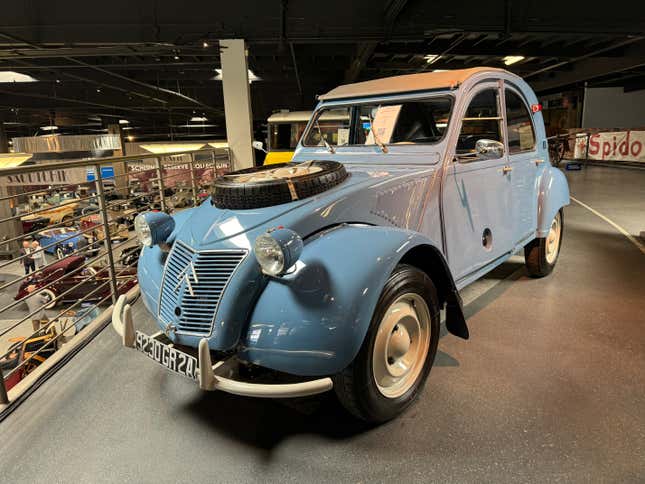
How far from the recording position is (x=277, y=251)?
165cm

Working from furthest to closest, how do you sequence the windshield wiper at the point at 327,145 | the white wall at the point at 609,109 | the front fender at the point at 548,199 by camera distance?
the white wall at the point at 609,109, the front fender at the point at 548,199, the windshield wiper at the point at 327,145

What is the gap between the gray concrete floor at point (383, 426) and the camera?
1760 millimetres

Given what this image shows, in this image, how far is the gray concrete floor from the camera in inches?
69.3

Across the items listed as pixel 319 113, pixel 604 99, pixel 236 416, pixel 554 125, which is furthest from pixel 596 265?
pixel 554 125

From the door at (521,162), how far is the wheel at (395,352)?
5.26 feet

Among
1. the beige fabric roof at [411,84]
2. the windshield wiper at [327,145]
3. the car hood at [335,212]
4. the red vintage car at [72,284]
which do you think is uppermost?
the beige fabric roof at [411,84]

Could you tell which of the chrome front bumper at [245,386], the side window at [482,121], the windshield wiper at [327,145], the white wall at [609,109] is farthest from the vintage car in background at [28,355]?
the white wall at [609,109]

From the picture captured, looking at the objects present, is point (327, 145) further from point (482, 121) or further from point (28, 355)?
point (28, 355)

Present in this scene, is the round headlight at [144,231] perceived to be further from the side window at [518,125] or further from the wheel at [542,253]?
the wheel at [542,253]

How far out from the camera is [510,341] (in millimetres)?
2754

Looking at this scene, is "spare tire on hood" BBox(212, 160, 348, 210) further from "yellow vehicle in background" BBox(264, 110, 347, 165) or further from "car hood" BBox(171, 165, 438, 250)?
"yellow vehicle in background" BBox(264, 110, 347, 165)

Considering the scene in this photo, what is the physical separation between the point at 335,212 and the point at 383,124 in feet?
3.95

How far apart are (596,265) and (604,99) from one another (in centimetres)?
1902

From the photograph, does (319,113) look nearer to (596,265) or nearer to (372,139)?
(372,139)
